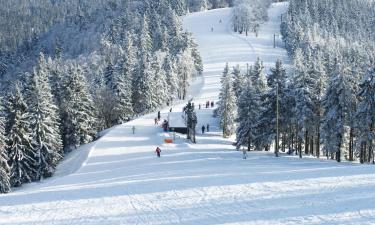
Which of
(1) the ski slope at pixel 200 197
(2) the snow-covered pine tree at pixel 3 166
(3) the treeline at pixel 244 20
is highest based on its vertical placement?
(3) the treeline at pixel 244 20

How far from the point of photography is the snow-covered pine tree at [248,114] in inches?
2248

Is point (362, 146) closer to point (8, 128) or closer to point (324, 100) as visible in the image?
point (324, 100)

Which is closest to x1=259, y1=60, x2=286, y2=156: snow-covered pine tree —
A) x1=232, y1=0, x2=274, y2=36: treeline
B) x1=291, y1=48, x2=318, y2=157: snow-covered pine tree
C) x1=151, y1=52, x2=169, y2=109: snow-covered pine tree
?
x1=291, y1=48, x2=318, y2=157: snow-covered pine tree

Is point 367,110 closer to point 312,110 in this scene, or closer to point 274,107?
point 312,110

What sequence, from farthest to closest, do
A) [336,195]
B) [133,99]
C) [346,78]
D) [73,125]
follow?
[133,99], [73,125], [346,78], [336,195]

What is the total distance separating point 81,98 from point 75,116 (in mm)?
3314

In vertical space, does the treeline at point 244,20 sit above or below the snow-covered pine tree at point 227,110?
above

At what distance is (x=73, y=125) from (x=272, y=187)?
146ft

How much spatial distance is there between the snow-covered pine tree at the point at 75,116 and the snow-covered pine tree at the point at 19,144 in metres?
A: 12.1

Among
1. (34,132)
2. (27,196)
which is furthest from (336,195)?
(34,132)

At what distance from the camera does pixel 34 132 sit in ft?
173

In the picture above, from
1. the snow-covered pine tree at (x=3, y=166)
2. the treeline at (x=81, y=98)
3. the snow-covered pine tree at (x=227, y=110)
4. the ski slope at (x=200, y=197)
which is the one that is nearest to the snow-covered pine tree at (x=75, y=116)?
the treeline at (x=81, y=98)

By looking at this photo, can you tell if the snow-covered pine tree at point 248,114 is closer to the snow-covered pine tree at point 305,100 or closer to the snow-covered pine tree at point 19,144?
the snow-covered pine tree at point 305,100

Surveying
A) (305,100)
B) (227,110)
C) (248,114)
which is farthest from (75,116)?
(305,100)
